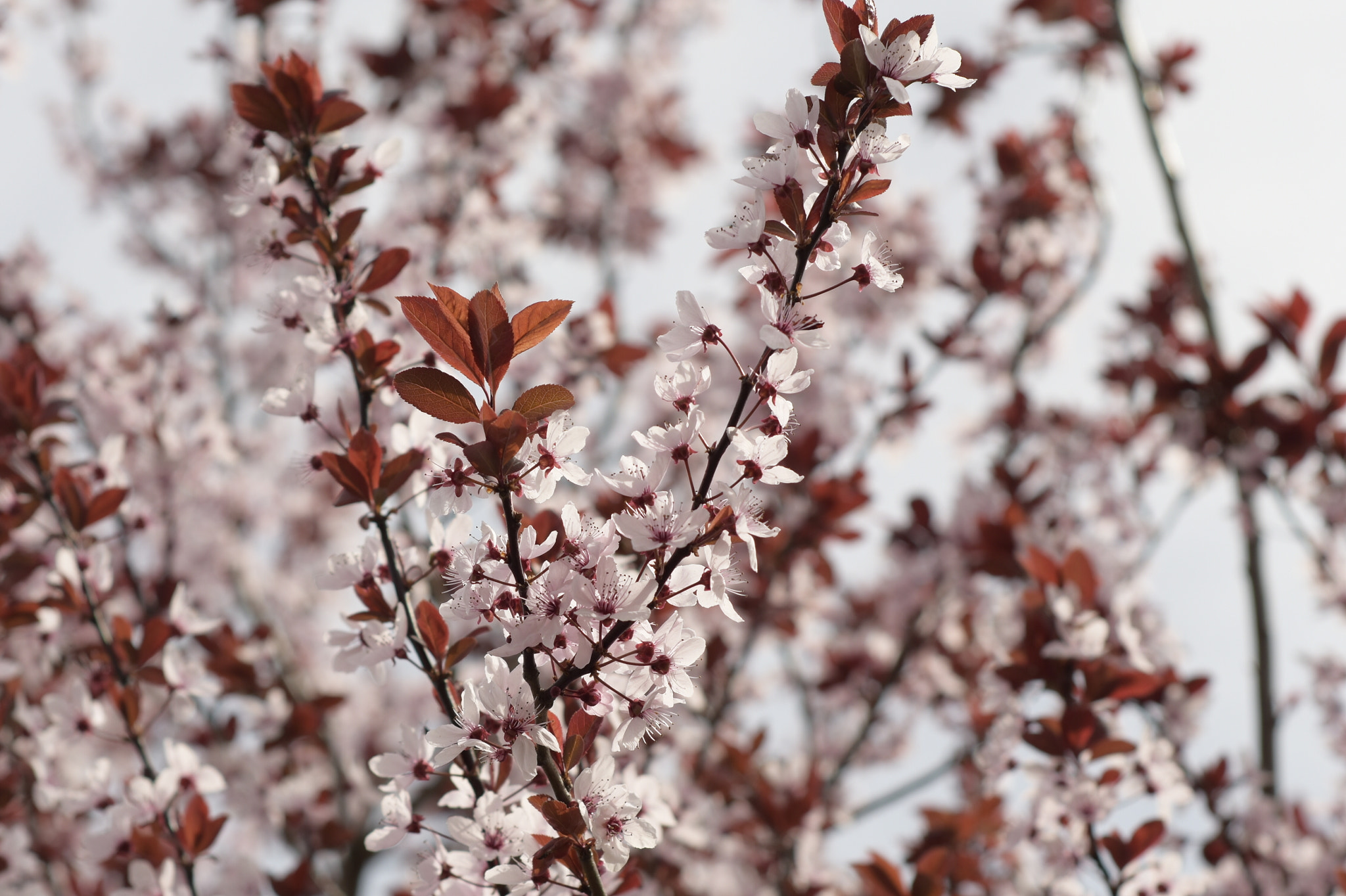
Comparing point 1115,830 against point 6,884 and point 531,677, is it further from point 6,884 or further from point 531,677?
point 6,884

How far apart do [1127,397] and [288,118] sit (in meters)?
3.94

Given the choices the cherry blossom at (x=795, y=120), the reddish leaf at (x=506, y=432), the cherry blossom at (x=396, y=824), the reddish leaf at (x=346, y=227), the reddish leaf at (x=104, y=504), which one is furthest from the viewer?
the reddish leaf at (x=104, y=504)

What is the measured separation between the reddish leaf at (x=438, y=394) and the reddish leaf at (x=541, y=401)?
5cm

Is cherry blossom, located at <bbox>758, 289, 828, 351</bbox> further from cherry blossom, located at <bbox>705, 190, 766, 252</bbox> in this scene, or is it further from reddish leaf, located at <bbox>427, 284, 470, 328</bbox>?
reddish leaf, located at <bbox>427, 284, 470, 328</bbox>

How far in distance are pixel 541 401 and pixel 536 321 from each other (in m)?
0.10

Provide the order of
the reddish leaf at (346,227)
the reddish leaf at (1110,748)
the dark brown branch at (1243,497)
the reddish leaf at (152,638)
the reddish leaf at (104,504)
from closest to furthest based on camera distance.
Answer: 1. the reddish leaf at (346,227)
2. the reddish leaf at (1110,748)
3. the reddish leaf at (152,638)
4. the reddish leaf at (104,504)
5. the dark brown branch at (1243,497)

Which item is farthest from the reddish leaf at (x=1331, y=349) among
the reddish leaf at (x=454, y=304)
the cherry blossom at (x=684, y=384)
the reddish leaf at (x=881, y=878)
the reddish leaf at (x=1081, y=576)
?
the reddish leaf at (x=454, y=304)

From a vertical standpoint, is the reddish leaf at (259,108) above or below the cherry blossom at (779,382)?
above

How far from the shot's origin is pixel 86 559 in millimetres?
1972

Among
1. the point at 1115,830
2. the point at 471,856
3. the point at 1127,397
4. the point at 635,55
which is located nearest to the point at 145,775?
the point at 471,856

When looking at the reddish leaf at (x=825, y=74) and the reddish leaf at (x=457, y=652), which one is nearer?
the reddish leaf at (x=825, y=74)

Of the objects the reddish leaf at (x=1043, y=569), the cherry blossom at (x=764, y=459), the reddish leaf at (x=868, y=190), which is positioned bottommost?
the cherry blossom at (x=764, y=459)

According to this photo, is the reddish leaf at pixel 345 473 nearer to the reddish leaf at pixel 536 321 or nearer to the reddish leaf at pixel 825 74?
the reddish leaf at pixel 536 321

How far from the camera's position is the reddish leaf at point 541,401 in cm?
107
